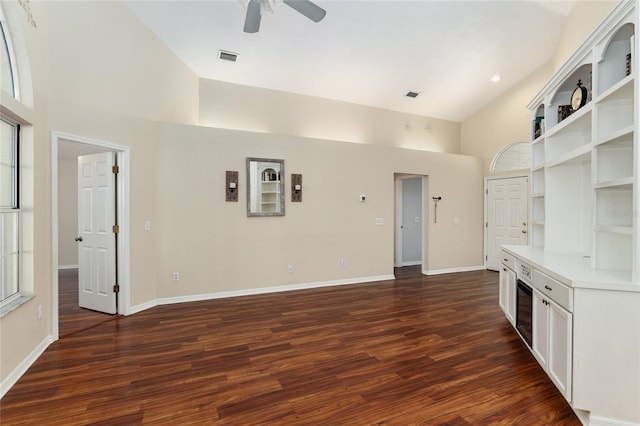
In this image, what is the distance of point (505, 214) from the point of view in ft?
22.2

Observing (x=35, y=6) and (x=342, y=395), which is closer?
(x=342, y=395)

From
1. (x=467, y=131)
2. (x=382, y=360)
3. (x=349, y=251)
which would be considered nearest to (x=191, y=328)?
(x=382, y=360)

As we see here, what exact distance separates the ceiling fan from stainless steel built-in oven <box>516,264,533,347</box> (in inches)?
124

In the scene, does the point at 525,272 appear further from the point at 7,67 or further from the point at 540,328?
the point at 7,67

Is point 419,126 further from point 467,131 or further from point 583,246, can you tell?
point 583,246

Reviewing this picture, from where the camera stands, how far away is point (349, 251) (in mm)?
5852

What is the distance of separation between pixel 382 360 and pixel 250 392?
46.6 inches

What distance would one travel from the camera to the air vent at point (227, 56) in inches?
186

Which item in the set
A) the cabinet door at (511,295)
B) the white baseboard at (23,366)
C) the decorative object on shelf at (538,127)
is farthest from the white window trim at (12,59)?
the decorative object on shelf at (538,127)

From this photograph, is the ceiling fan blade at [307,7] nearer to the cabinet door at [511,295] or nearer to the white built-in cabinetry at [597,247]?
the white built-in cabinetry at [597,247]

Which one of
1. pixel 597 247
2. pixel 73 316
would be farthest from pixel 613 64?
pixel 73 316

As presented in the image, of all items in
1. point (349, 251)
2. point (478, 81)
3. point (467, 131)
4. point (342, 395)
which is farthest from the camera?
point (467, 131)

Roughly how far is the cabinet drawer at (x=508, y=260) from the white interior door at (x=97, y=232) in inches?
187

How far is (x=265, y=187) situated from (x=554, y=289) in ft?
13.2
